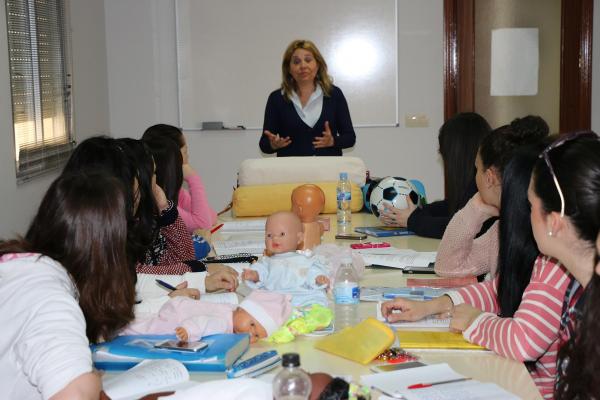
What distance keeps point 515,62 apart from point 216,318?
17.9 feet

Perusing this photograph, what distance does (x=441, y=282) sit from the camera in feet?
8.71

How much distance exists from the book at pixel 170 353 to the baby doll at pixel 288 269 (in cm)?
46

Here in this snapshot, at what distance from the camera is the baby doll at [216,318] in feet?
6.46

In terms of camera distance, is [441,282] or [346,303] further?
[441,282]

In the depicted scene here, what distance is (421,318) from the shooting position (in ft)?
7.14

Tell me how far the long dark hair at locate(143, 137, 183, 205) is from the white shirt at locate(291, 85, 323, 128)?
1814mm

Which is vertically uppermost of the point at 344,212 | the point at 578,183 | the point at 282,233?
the point at 578,183

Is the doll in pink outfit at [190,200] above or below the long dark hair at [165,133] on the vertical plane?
below

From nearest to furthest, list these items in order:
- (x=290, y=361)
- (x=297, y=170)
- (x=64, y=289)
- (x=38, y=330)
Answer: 1. (x=290, y=361)
2. (x=38, y=330)
3. (x=64, y=289)
4. (x=297, y=170)

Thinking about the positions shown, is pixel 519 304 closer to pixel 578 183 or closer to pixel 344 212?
pixel 578 183

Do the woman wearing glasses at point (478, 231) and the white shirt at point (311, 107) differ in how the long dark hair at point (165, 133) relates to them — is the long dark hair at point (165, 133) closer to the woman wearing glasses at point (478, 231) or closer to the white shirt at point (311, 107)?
the white shirt at point (311, 107)

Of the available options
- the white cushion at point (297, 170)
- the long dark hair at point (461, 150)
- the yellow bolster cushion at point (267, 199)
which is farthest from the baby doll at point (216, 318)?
the white cushion at point (297, 170)

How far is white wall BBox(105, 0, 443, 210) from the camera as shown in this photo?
22.0ft

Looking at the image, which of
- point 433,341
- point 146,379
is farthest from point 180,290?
point 433,341
